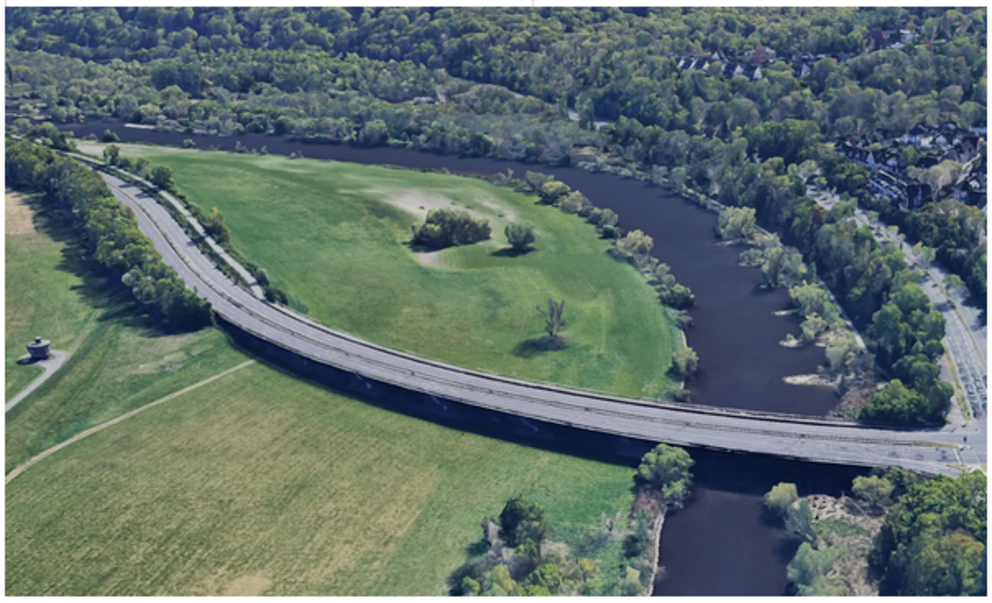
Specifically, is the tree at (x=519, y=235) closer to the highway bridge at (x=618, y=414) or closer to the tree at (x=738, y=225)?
the tree at (x=738, y=225)

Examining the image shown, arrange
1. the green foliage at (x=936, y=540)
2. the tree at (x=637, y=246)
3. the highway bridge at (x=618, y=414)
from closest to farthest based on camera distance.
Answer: the green foliage at (x=936, y=540), the highway bridge at (x=618, y=414), the tree at (x=637, y=246)

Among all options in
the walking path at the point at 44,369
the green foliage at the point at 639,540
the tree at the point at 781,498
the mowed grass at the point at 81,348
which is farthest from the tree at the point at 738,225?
the walking path at the point at 44,369

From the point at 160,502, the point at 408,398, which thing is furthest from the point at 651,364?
the point at 160,502

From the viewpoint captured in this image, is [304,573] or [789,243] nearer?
[304,573]

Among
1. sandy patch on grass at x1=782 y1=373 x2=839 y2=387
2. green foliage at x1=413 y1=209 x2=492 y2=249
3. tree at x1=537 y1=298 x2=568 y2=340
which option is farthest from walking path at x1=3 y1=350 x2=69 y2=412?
sandy patch on grass at x1=782 y1=373 x2=839 y2=387

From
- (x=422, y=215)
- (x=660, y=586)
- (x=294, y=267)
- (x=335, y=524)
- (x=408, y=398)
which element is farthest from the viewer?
(x=422, y=215)

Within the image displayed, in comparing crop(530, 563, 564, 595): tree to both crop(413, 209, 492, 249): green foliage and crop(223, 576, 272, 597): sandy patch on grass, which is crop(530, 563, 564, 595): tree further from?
crop(413, 209, 492, 249): green foliage

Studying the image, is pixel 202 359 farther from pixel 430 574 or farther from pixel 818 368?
pixel 818 368
